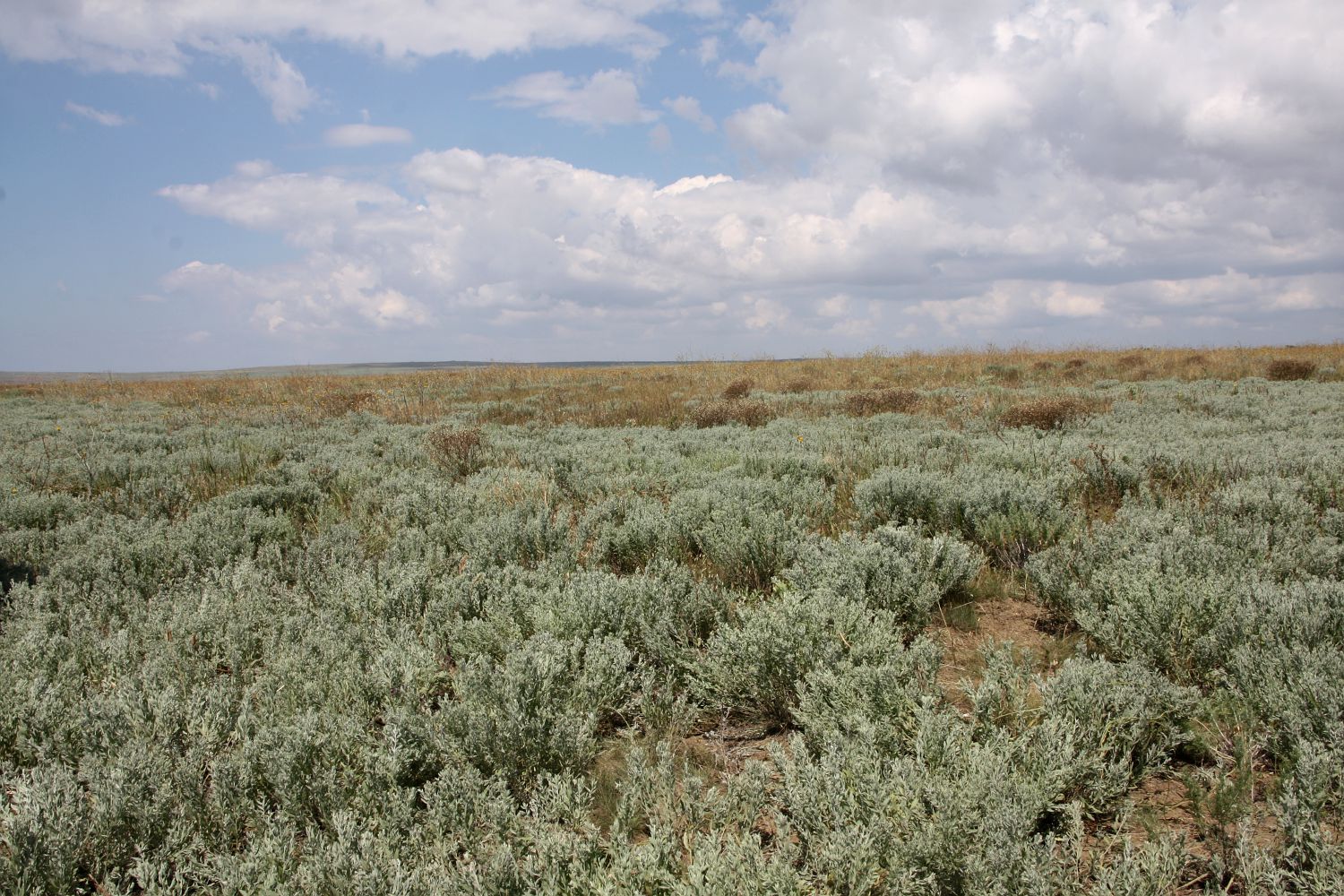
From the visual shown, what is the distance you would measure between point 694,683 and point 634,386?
60.9 ft

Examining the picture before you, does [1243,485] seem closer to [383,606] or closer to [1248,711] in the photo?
[1248,711]

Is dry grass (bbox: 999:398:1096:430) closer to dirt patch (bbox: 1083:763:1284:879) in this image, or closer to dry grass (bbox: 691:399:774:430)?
dry grass (bbox: 691:399:774:430)

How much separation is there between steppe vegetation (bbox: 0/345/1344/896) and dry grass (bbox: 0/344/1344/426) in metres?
7.78

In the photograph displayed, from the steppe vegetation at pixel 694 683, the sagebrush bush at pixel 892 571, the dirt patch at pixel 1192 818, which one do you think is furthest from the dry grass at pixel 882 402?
the dirt patch at pixel 1192 818

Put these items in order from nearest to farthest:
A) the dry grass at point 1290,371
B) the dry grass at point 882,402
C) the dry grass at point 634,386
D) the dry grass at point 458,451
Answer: the dry grass at point 458,451
the dry grass at point 882,402
the dry grass at point 634,386
the dry grass at point 1290,371

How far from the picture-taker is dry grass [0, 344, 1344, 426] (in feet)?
51.6

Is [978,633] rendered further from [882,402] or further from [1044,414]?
[882,402]

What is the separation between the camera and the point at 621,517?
6262mm

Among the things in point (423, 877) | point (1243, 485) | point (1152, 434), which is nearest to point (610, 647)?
point (423, 877)

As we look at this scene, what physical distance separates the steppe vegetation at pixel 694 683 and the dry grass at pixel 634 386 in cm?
778

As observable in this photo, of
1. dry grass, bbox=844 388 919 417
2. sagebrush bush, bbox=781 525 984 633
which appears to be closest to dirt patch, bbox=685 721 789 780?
sagebrush bush, bbox=781 525 984 633

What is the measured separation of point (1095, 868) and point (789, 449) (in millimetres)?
6717

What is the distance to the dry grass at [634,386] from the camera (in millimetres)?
15719

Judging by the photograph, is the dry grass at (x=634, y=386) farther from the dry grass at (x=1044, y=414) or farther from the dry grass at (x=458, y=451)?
the dry grass at (x=458, y=451)
